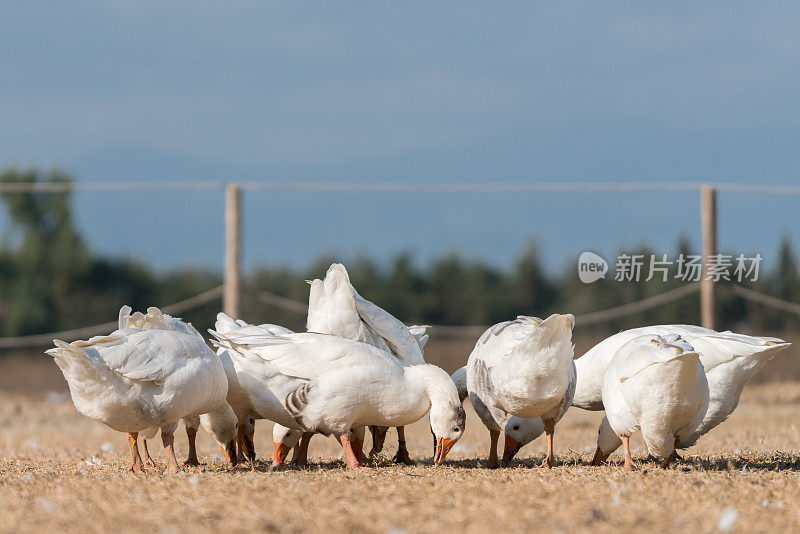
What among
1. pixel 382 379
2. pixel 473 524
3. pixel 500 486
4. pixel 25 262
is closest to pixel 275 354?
pixel 382 379

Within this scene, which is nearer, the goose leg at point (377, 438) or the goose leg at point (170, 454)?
the goose leg at point (170, 454)

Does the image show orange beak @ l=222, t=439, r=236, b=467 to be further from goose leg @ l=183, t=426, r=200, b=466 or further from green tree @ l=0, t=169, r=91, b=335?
green tree @ l=0, t=169, r=91, b=335

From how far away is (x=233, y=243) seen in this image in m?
12.1

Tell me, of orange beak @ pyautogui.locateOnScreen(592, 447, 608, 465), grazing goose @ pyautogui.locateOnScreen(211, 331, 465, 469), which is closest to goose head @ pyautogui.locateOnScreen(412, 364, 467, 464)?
grazing goose @ pyautogui.locateOnScreen(211, 331, 465, 469)

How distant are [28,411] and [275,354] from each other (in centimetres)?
→ 759

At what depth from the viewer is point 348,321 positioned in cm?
683

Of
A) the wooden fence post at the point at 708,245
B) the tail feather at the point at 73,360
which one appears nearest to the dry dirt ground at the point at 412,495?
the tail feather at the point at 73,360

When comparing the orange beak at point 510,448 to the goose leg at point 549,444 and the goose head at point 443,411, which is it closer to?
the goose leg at point 549,444

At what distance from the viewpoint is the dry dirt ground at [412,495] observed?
12.7ft

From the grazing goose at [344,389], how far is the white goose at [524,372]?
320 mm

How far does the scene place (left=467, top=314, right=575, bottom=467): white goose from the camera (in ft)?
18.7

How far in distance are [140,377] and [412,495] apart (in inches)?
69.4

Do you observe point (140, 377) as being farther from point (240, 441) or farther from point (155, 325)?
point (240, 441)

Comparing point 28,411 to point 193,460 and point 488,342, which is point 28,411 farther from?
point 488,342
